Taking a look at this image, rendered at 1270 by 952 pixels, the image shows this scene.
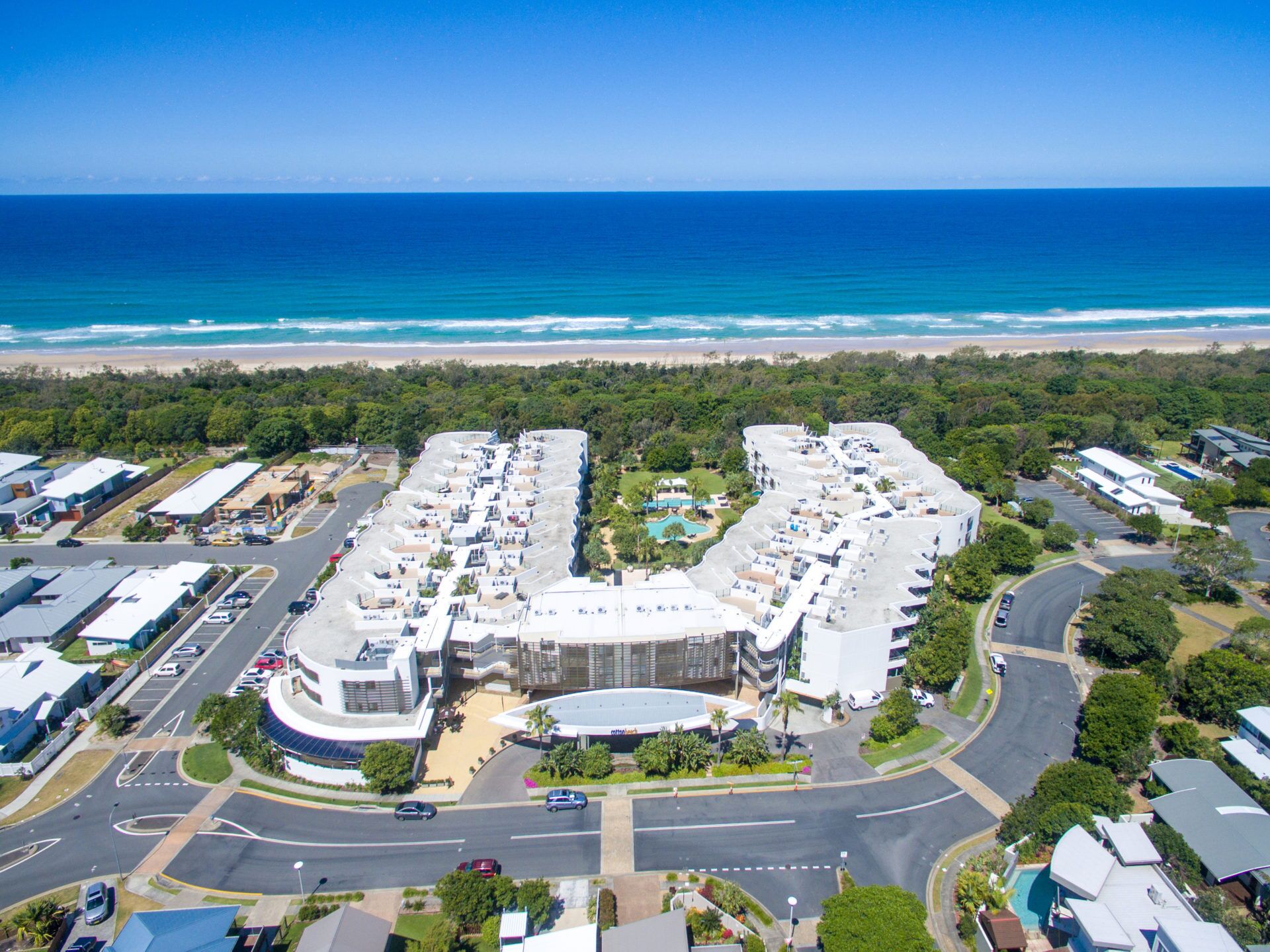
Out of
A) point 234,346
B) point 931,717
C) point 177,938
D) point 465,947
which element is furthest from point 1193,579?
point 234,346

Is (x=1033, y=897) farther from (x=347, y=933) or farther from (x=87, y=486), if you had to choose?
(x=87, y=486)

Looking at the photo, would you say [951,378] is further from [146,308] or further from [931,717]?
[146,308]

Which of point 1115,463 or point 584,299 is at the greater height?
point 584,299

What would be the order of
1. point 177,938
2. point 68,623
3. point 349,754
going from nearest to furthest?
1. point 177,938
2. point 349,754
3. point 68,623

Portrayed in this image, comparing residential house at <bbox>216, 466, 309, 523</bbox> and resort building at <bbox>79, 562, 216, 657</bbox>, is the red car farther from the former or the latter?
residential house at <bbox>216, 466, 309, 523</bbox>

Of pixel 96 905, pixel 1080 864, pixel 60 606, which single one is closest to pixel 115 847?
pixel 96 905

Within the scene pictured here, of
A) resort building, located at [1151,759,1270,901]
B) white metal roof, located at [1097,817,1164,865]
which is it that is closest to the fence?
white metal roof, located at [1097,817,1164,865]

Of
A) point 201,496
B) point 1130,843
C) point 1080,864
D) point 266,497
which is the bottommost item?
point 266,497
